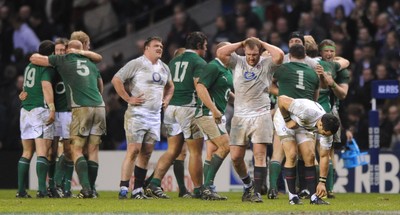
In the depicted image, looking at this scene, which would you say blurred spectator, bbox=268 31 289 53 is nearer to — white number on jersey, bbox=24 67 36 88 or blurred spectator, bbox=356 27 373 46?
blurred spectator, bbox=356 27 373 46

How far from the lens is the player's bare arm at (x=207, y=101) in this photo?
1958 cm

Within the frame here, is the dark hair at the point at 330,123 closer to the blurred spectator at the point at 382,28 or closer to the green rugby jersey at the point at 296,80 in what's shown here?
the green rugby jersey at the point at 296,80

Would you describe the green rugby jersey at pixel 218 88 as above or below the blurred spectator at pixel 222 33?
below

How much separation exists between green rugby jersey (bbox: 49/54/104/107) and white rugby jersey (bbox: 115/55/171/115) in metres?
0.52

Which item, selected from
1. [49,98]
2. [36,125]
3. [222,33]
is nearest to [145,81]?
[49,98]

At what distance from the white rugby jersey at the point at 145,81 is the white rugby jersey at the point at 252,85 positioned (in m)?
1.44

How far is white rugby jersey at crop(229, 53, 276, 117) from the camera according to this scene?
771 inches

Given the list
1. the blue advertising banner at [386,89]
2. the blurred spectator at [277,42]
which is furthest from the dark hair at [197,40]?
the blurred spectator at [277,42]

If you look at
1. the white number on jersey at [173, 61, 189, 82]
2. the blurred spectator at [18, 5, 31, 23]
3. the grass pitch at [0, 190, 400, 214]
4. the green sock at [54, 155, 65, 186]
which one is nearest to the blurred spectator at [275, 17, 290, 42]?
the blurred spectator at [18, 5, 31, 23]

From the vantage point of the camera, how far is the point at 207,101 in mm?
19766

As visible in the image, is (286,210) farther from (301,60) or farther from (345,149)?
(345,149)

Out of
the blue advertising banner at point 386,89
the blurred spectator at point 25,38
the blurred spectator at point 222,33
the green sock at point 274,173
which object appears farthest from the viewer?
the blurred spectator at point 25,38

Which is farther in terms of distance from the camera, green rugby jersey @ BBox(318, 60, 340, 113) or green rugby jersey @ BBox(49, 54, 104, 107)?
green rugby jersey @ BBox(318, 60, 340, 113)

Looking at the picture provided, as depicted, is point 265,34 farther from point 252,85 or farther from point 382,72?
point 252,85
